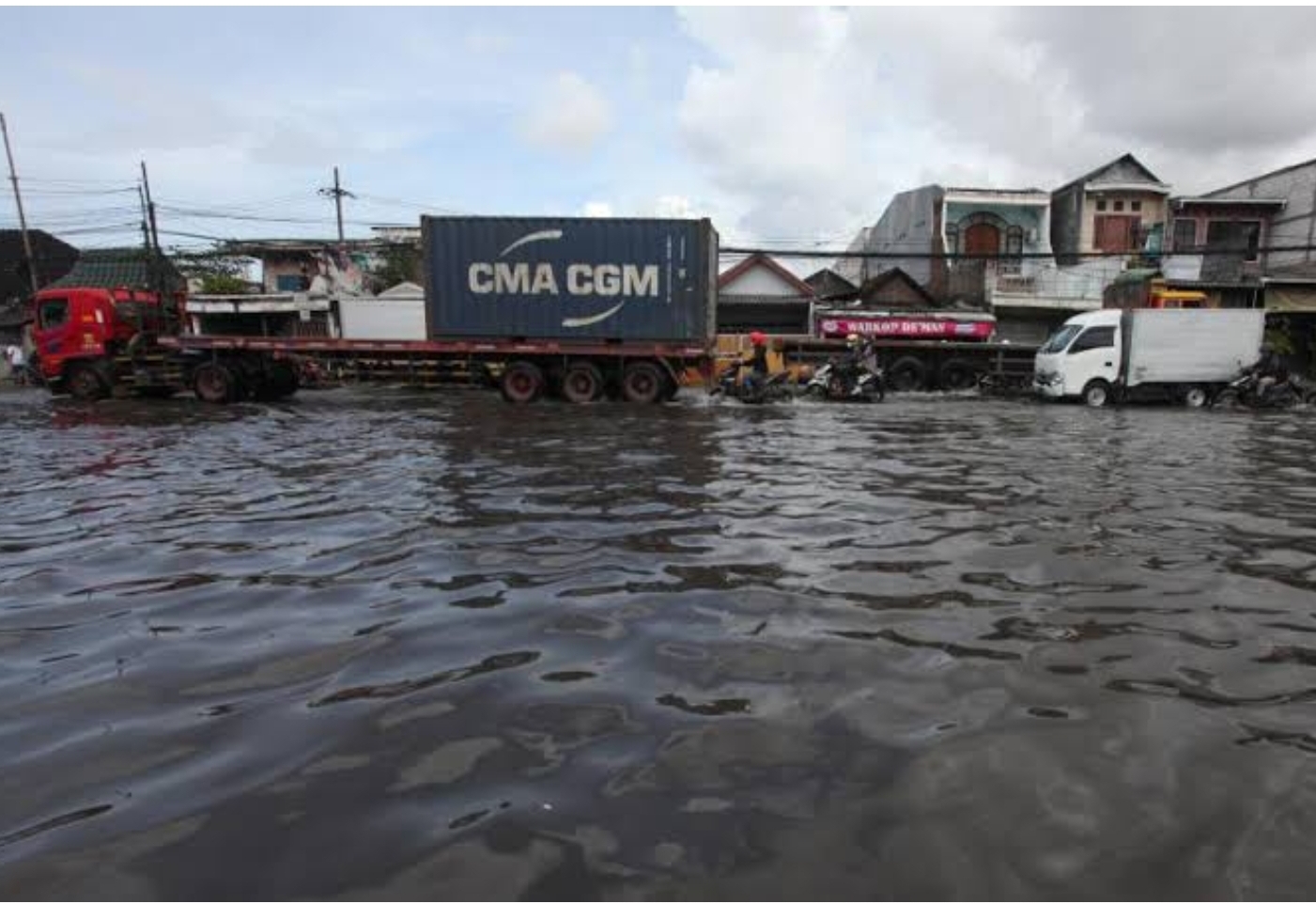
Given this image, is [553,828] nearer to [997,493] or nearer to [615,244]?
[997,493]

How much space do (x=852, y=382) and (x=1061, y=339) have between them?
5.48 meters

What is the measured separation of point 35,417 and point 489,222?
31.7 ft

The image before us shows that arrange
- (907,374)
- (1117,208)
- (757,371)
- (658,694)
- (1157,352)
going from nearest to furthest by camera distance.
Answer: (658,694), (757,371), (1157,352), (907,374), (1117,208)

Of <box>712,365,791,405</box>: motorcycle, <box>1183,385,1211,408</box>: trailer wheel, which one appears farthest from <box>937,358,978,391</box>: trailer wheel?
<box>712,365,791,405</box>: motorcycle

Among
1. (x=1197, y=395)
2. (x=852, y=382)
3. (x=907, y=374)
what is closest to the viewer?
(x=852, y=382)

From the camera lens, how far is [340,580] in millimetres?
4816

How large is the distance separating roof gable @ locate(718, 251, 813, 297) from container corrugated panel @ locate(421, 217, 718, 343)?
16.3 m

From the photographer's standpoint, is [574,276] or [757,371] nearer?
[574,276]

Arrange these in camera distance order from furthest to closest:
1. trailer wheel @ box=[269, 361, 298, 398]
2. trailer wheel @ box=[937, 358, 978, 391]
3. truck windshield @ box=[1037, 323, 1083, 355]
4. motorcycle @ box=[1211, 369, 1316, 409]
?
trailer wheel @ box=[937, 358, 978, 391] < truck windshield @ box=[1037, 323, 1083, 355] < trailer wheel @ box=[269, 361, 298, 398] < motorcycle @ box=[1211, 369, 1316, 409]

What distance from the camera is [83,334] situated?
18.2 m

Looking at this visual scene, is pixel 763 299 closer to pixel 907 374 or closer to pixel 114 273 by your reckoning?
pixel 907 374

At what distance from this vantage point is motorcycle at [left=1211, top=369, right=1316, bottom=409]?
1888 cm

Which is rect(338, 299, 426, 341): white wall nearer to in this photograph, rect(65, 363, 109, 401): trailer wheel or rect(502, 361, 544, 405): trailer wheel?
rect(65, 363, 109, 401): trailer wheel

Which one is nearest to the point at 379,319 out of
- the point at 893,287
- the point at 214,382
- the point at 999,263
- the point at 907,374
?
the point at 214,382
